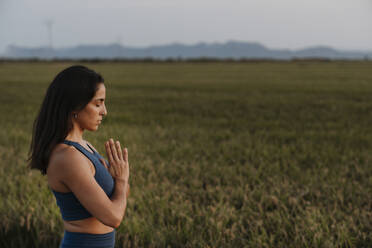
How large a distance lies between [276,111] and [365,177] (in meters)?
6.71

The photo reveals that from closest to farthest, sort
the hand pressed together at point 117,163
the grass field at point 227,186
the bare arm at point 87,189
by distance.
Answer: the bare arm at point 87,189 → the hand pressed together at point 117,163 → the grass field at point 227,186

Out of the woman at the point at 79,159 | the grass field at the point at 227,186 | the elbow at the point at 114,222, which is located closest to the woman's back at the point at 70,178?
the woman at the point at 79,159

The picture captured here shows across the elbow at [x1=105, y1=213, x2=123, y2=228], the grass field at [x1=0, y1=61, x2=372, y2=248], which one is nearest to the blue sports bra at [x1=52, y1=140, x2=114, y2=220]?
the elbow at [x1=105, y1=213, x2=123, y2=228]

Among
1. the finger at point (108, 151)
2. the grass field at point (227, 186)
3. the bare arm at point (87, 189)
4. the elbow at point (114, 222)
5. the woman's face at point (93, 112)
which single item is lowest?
the grass field at point (227, 186)

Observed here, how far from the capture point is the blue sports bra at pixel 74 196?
1.44m

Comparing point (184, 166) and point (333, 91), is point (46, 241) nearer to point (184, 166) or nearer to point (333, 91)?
point (184, 166)

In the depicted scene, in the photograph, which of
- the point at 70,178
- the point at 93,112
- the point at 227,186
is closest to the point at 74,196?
the point at 70,178

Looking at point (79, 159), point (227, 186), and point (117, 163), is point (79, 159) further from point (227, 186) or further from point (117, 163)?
point (227, 186)

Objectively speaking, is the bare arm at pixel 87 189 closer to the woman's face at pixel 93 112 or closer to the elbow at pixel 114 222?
the elbow at pixel 114 222

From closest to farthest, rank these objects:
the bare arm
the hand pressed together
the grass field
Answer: the bare arm
the hand pressed together
the grass field

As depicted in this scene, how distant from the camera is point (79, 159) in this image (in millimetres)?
Result: 1353

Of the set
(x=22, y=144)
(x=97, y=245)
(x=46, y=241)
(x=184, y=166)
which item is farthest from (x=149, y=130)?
(x=97, y=245)

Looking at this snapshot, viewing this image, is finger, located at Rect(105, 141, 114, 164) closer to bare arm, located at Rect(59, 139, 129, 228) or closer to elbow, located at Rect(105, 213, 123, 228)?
bare arm, located at Rect(59, 139, 129, 228)

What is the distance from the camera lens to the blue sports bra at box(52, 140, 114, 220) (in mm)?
1437
